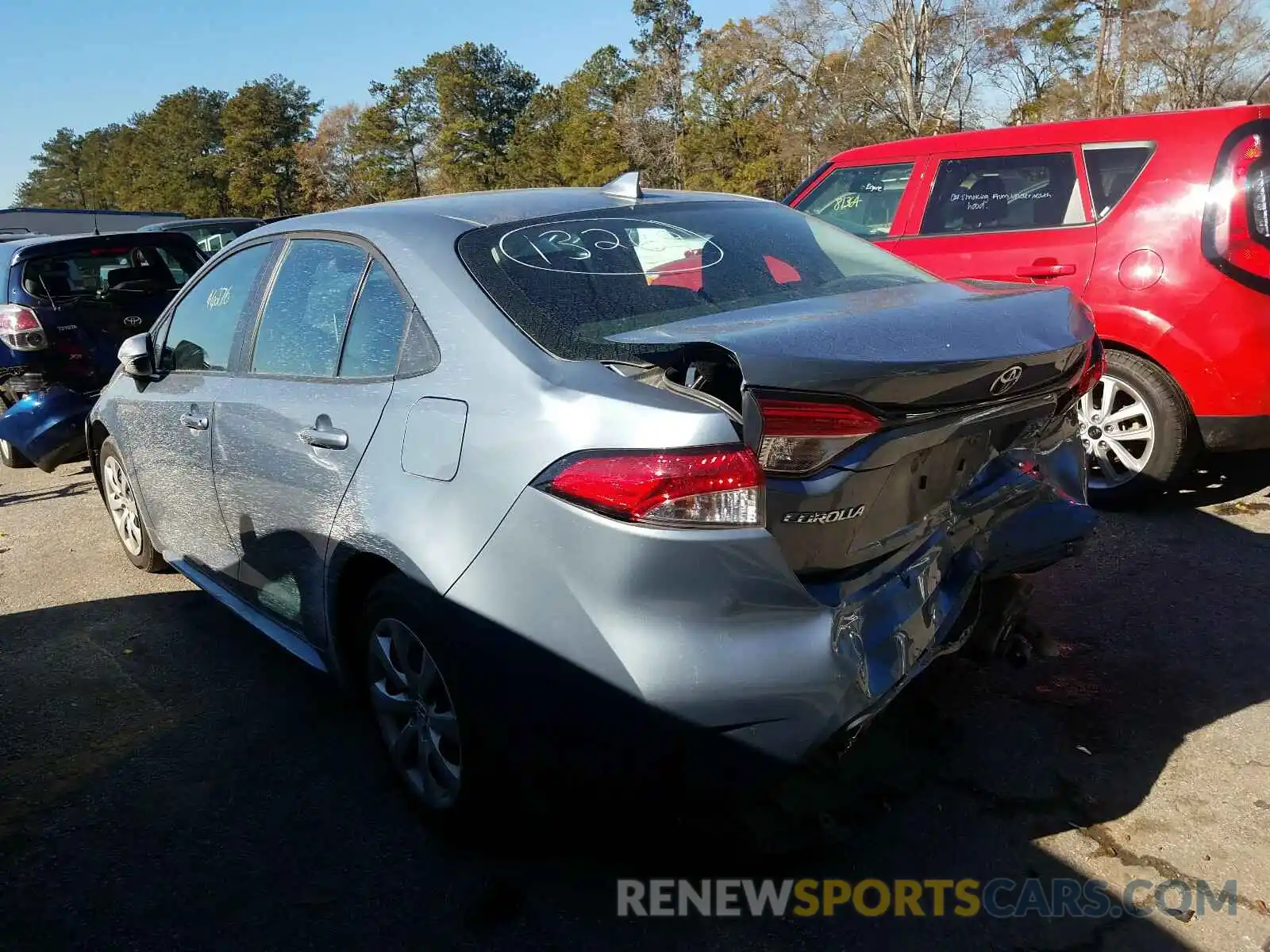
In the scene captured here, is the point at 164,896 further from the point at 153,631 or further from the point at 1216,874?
the point at 1216,874

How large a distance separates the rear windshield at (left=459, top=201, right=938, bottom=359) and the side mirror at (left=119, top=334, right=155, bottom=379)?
195cm

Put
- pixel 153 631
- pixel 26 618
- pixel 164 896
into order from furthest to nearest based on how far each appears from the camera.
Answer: pixel 26 618 < pixel 153 631 < pixel 164 896

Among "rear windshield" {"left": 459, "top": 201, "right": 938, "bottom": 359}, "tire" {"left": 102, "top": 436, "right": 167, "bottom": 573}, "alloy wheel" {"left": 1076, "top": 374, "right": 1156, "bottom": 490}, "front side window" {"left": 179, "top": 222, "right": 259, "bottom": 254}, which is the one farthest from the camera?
"front side window" {"left": 179, "top": 222, "right": 259, "bottom": 254}

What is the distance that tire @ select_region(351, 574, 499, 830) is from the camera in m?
2.29

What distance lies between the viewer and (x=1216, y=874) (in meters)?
2.30

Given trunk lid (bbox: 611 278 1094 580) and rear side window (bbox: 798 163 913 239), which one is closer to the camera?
trunk lid (bbox: 611 278 1094 580)

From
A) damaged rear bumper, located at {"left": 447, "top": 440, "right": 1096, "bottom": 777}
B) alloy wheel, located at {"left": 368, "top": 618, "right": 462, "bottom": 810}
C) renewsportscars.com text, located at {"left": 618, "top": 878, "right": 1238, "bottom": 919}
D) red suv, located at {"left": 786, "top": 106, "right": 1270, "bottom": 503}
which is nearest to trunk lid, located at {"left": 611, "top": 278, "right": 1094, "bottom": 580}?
damaged rear bumper, located at {"left": 447, "top": 440, "right": 1096, "bottom": 777}

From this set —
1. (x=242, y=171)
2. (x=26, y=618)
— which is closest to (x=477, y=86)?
(x=242, y=171)

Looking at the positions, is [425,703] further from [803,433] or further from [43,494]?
[43,494]

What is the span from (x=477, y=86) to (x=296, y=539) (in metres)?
59.5

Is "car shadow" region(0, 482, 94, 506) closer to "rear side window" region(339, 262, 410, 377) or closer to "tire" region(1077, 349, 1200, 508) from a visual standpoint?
"rear side window" region(339, 262, 410, 377)

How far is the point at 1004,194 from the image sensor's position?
5324mm

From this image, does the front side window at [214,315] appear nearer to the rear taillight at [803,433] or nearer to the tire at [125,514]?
the tire at [125,514]

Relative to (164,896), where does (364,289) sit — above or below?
above
